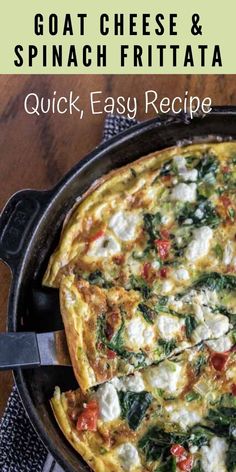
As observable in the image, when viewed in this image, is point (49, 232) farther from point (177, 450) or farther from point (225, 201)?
point (177, 450)

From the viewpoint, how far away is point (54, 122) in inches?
149

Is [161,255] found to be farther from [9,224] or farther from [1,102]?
[1,102]

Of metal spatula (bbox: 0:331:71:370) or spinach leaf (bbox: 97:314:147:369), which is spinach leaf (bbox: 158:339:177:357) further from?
metal spatula (bbox: 0:331:71:370)

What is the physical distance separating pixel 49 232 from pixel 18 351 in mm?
648

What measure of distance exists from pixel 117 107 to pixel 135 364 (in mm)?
1285

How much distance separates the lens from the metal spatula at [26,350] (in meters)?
3.00

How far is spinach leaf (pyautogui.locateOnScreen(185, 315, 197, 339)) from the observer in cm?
326

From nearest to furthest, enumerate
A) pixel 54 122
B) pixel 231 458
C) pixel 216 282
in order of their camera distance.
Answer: pixel 231 458 < pixel 216 282 < pixel 54 122

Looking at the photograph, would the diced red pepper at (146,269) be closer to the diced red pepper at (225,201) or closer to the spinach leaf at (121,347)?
the spinach leaf at (121,347)

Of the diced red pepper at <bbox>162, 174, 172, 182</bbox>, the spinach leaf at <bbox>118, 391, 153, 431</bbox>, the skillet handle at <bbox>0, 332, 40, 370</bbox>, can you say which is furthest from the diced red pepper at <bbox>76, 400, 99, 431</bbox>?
the diced red pepper at <bbox>162, 174, 172, 182</bbox>

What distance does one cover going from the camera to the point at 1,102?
12.5 feet

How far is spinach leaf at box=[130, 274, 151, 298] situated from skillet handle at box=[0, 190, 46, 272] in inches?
18.8

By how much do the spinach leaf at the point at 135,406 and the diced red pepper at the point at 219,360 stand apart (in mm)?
300

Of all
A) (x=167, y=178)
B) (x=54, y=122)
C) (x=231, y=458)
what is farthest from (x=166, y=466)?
(x=54, y=122)
